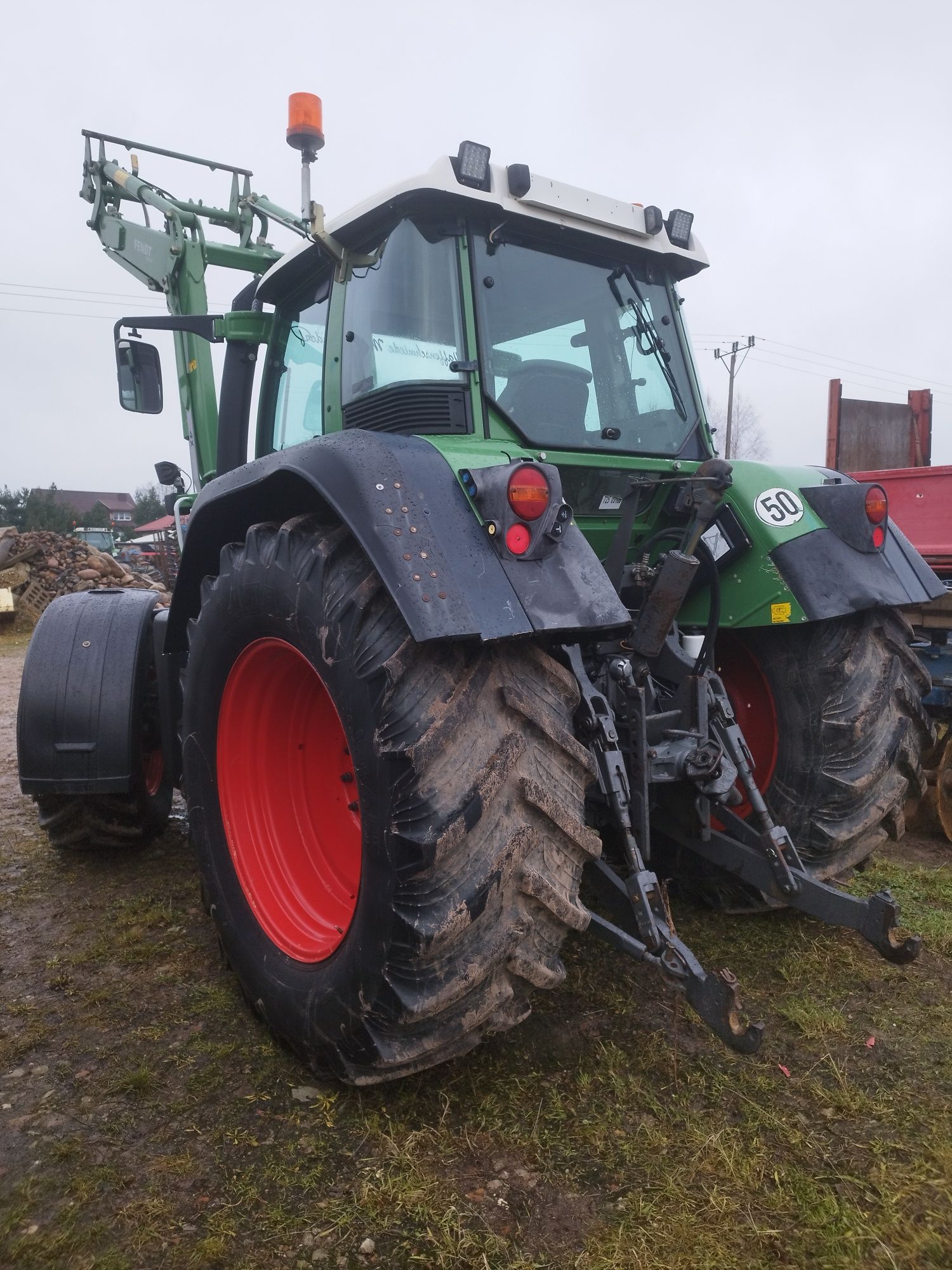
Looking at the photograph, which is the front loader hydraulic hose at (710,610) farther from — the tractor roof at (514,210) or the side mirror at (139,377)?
the side mirror at (139,377)

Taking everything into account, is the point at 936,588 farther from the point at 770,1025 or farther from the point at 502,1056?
the point at 502,1056

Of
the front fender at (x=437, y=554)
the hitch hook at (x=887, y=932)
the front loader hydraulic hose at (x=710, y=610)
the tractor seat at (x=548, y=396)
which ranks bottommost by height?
the hitch hook at (x=887, y=932)

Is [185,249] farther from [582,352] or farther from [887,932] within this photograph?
[887,932]

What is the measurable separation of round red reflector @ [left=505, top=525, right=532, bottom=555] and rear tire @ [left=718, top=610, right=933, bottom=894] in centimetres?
130

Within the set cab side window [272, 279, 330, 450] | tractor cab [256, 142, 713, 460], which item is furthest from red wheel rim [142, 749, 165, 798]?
tractor cab [256, 142, 713, 460]

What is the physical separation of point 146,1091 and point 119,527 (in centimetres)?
5747

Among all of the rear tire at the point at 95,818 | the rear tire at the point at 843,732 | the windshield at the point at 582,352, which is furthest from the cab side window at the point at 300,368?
the rear tire at the point at 843,732

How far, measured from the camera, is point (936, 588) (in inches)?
115

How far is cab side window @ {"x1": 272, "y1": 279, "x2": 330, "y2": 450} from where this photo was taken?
299 cm

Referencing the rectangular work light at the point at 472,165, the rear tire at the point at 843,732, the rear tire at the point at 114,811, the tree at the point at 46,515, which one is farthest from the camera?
the tree at the point at 46,515

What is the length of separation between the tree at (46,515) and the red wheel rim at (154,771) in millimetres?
29300

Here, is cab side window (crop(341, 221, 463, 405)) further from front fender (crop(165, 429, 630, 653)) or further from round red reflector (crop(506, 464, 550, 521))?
round red reflector (crop(506, 464, 550, 521))

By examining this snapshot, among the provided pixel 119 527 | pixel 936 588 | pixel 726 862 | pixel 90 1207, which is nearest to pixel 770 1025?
pixel 726 862

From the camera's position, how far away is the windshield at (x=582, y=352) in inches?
102
